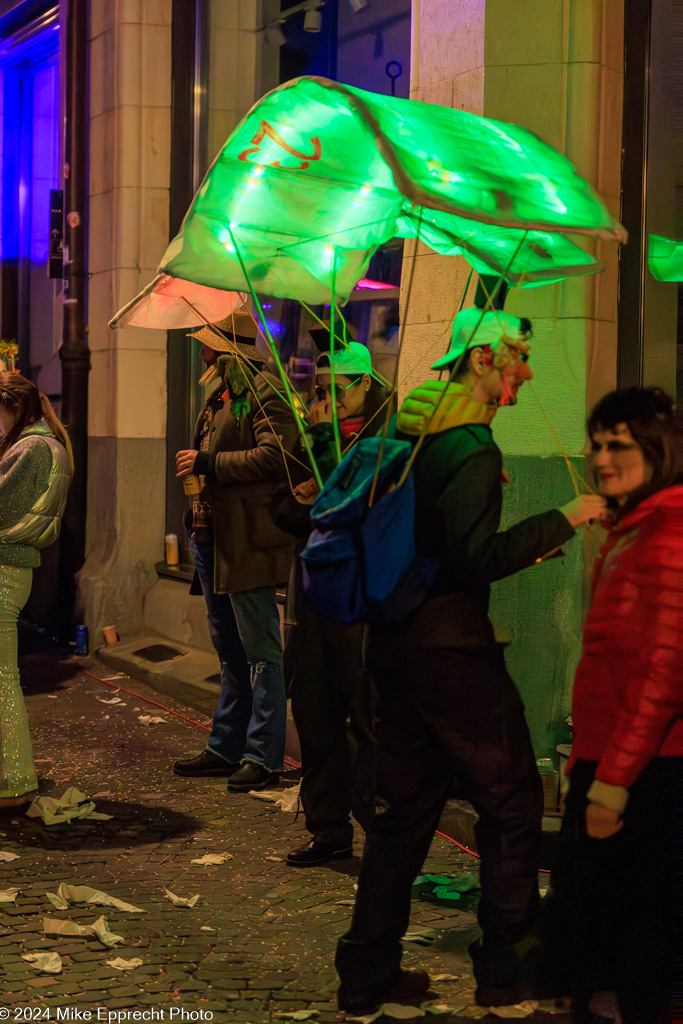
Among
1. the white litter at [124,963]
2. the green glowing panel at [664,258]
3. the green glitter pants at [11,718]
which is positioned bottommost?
the white litter at [124,963]

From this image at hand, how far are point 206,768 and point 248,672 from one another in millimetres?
576

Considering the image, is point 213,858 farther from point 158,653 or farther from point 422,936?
point 158,653

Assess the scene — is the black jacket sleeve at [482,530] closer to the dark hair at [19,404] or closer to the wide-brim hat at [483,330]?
the wide-brim hat at [483,330]

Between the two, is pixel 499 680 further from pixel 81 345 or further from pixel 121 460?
pixel 81 345

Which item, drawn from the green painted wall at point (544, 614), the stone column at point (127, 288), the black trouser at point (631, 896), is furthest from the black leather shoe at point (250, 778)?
the stone column at point (127, 288)

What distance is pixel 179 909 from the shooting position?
4344 mm

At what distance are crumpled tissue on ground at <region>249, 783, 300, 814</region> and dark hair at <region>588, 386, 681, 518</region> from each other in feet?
9.68

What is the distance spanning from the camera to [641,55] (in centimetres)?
531

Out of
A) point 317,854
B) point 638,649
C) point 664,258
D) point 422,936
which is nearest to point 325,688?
→ point 317,854

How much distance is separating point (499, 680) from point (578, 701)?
28 centimetres

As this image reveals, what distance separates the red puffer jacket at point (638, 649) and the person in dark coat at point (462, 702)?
0.24m

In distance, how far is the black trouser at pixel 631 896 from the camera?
3.00 meters

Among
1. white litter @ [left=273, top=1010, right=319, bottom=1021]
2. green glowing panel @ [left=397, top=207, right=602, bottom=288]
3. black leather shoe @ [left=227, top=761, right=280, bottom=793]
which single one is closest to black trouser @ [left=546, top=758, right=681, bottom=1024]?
white litter @ [left=273, top=1010, right=319, bottom=1021]

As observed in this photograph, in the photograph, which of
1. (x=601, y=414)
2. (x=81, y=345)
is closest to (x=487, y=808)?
(x=601, y=414)
